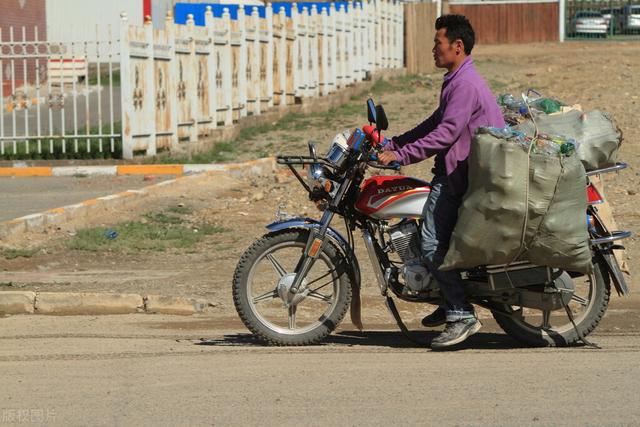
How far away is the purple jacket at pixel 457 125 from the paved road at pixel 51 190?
7.03 m

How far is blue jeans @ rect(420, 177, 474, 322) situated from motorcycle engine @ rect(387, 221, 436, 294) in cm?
6

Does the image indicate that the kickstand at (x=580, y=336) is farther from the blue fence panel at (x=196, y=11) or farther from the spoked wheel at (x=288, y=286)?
the blue fence panel at (x=196, y=11)

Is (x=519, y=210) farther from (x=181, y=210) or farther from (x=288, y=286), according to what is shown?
(x=181, y=210)

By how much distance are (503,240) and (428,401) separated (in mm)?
1264

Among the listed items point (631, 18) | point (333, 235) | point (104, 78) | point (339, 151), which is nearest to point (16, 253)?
point (333, 235)

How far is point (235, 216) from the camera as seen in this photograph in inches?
548

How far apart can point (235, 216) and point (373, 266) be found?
258 inches

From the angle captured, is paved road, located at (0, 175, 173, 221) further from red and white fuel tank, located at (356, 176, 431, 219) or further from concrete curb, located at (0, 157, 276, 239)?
red and white fuel tank, located at (356, 176, 431, 219)

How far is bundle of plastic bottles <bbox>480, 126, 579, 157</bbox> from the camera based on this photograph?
697 cm

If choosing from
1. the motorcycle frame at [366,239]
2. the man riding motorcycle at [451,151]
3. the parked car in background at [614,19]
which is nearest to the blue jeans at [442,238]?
the man riding motorcycle at [451,151]

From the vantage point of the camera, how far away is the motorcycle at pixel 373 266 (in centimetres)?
726

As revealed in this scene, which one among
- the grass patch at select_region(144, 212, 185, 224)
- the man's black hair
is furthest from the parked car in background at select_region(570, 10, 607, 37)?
the man's black hair

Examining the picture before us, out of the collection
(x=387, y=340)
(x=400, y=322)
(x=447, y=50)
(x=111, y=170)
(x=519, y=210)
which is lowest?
(x=111, y=170)

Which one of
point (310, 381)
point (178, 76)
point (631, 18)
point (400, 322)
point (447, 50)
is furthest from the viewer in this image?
point (631, 18)
